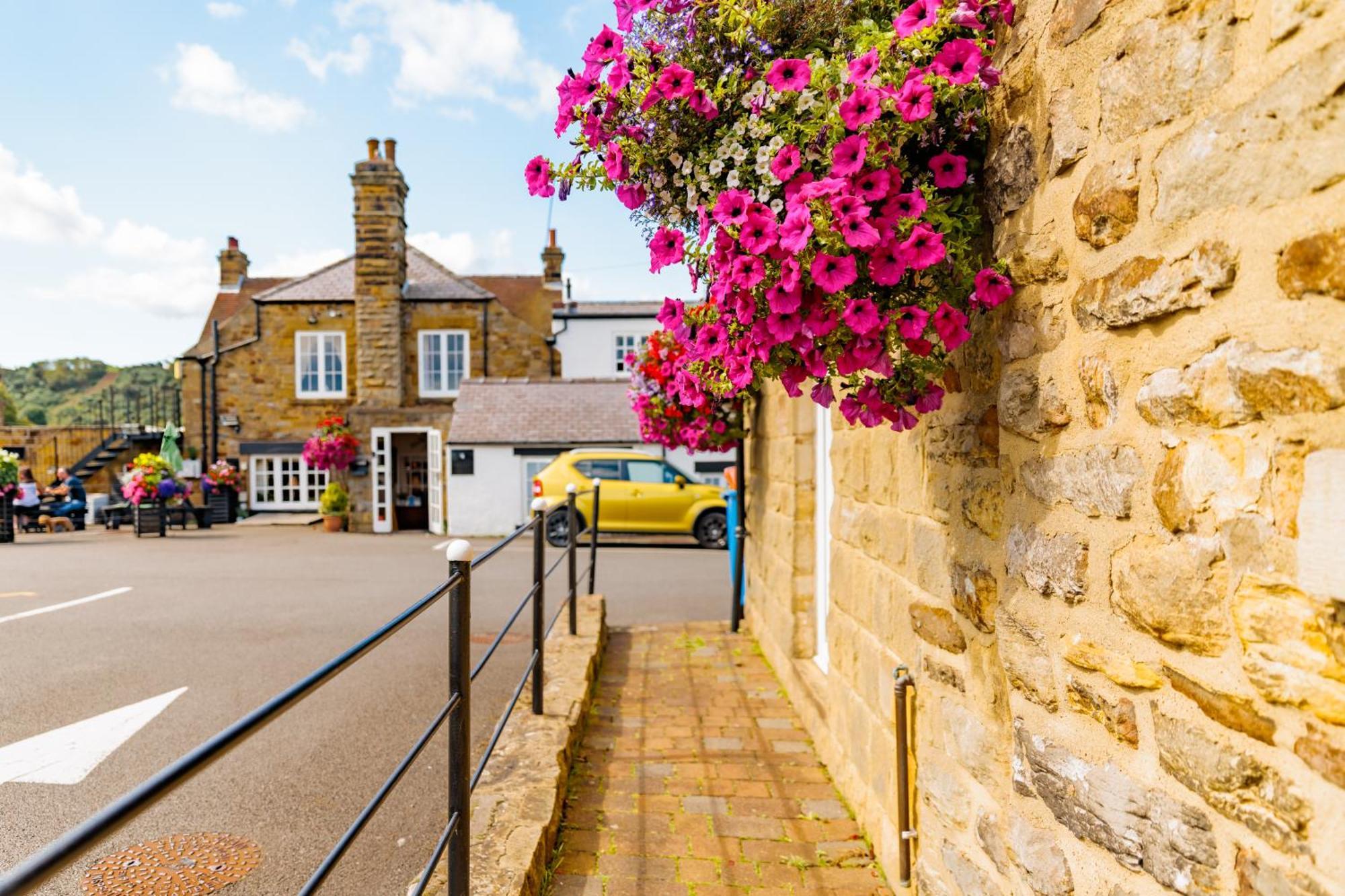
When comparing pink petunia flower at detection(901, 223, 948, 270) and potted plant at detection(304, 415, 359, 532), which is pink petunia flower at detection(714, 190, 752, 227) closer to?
pink petunia flower at detection(901, 223, 948, 270)

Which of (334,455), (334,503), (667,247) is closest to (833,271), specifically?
(667,247)

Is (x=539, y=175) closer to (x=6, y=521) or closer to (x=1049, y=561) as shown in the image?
(x=1049, y=561)

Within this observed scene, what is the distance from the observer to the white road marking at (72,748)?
400 cm

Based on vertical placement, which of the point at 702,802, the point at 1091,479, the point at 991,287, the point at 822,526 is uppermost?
the point at 991,287

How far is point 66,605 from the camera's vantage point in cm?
849

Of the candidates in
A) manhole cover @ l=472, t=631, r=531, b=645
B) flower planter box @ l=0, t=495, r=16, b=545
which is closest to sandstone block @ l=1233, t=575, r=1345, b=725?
manhole cover @ l=472, t=631, r=531, b=645

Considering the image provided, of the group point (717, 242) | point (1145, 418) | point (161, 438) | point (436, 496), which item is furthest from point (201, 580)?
point (161, 438)

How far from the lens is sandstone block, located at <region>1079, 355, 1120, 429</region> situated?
5.39ft

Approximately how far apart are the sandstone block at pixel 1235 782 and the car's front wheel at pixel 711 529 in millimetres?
→ 13685

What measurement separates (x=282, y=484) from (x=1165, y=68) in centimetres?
2510

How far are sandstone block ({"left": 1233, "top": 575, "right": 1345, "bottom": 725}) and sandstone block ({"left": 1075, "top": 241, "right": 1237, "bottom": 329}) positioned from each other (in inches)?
18.1

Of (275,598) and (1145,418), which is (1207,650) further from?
(275,598)

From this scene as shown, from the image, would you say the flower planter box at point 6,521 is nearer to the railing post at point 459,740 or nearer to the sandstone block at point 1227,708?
the railing post at point 459,740

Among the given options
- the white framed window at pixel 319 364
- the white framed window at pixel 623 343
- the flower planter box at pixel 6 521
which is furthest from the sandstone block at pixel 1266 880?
the white framed window at pixel 623 343
